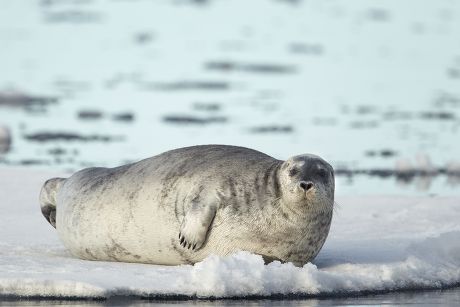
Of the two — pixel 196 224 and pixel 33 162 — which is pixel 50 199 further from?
pixel 33 162

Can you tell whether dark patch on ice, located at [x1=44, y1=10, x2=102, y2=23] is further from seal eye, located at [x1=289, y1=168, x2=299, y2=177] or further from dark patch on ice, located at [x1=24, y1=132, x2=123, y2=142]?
seal eye, located at [x1=289, y1=168, x2=299, y2=177]

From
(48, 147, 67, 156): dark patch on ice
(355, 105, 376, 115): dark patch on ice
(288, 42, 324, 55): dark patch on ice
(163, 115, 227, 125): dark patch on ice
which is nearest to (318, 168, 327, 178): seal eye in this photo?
(48, 147, 67, 156): dark patch on ice

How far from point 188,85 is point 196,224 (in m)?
12.4

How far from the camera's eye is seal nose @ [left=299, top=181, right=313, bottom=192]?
7.77 meters

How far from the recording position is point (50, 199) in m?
9.08

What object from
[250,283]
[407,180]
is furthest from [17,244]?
[407,180]

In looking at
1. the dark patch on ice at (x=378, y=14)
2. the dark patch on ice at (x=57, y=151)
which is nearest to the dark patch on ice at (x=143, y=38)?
the dark patch on ice at (x=378, y=14)

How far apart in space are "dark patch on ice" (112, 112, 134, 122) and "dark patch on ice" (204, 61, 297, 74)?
4982mm

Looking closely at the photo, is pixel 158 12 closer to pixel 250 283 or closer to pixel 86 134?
pixel 86 134

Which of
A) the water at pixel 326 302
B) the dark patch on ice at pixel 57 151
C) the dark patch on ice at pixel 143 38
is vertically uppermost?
the dark patch on ice at pixel 143 38

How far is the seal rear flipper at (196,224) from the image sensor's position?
788 cm

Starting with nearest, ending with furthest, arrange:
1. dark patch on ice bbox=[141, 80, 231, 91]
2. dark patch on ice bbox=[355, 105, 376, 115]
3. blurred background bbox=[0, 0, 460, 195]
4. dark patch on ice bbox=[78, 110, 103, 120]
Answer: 1. blurred background bbox=[0, 0, 460, 195]
2. dark patch on ice bbox=[78, 110, 103, 120]
3. dark patch on ice bbox=[355, 105, 376, 115]
4. dark patch on ice bbox=[141, 80, 231, 91]

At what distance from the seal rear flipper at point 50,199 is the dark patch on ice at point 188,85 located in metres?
10.6

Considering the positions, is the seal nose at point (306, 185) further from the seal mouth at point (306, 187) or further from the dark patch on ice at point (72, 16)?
the dark patch on ice at point (72, 16)
